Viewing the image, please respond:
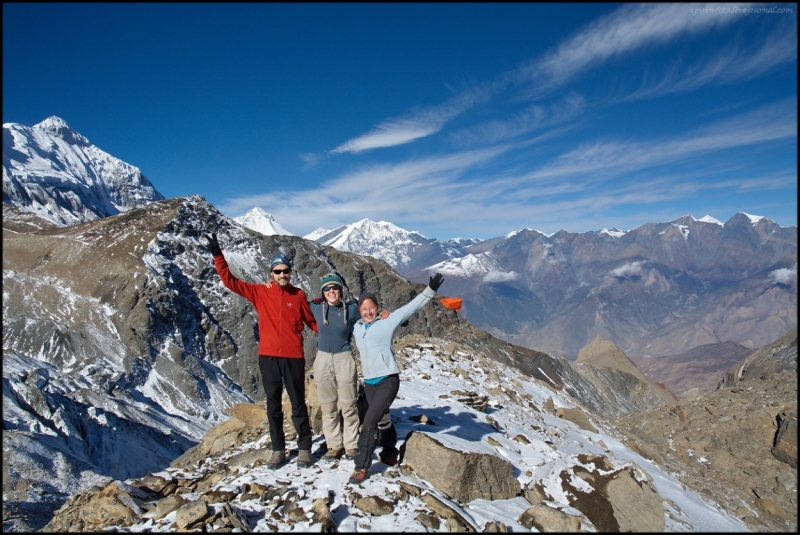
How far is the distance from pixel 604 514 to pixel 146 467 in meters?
66.7

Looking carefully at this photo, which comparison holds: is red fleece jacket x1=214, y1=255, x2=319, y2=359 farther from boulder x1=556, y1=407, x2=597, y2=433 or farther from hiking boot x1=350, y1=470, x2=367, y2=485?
boulder x1=556, y1=407, x2=597, y2=433

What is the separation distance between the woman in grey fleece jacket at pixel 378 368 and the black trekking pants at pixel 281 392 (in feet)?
4.03

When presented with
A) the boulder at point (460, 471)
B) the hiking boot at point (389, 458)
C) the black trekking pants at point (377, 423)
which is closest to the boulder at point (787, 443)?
the boulder at point (460, 471)

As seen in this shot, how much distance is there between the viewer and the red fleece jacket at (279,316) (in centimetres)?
793

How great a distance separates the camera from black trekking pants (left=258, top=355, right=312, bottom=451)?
7.98 meters

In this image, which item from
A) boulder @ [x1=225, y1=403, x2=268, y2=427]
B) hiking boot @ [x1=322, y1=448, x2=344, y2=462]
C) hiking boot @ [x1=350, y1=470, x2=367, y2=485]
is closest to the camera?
hiking boot @ [x1=350, y1=470, x2=367, y2=485]

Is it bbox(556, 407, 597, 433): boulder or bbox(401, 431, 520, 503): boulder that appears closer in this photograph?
bbox(401, 431, 520, 503): boulder

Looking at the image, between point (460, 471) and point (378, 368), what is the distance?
2282mm

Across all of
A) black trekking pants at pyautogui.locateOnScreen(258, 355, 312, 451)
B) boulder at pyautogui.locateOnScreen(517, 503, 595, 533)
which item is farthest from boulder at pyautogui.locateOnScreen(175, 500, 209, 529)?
boulder at pyautogui.locateOnScreen(517, 503, 595, 533)

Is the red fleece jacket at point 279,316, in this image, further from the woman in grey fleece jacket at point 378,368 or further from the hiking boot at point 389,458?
the hiking boot at point 389,458

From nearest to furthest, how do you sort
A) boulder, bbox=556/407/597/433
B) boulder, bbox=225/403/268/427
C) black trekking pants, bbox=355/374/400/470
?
black trekking pants, bbox=355/374/400/470 → boulder, bbox=225/403/268/427 → boulder, bbox=556/407/597/433

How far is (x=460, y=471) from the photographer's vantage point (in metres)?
7.47

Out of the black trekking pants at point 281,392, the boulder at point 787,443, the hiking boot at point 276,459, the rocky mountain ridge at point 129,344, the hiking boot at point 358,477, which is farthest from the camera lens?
the rocky mountain ridge at point 129,344

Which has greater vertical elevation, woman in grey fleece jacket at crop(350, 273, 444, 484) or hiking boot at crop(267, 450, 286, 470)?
woman in grey fleece jacket at crop(350, 273, 444, 484)
